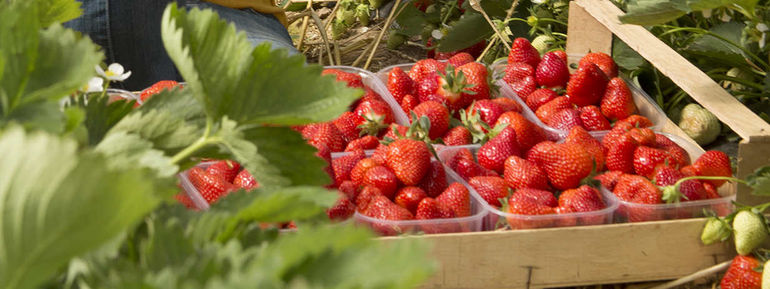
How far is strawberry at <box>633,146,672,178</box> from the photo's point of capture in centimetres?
165

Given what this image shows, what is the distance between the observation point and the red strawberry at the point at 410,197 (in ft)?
5.03

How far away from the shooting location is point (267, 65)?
359mm

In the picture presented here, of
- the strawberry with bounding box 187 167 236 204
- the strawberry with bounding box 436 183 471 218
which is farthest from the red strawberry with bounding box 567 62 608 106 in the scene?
the strawberry with bounding box 187 167 236 204

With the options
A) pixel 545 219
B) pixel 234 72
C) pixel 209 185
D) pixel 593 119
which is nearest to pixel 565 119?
pixel 593 119

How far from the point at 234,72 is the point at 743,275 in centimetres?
124

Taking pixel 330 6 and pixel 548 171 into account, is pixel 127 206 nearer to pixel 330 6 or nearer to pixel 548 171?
pixel 548 171

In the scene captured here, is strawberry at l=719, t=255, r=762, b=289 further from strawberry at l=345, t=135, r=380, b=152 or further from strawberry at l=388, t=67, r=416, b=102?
strawberry at l=388, t=67, r=416, b=102

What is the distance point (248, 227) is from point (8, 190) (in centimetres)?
11

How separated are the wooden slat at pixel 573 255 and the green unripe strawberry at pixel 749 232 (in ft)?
0.18

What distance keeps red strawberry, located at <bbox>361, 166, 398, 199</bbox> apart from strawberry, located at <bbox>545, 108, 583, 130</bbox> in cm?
47

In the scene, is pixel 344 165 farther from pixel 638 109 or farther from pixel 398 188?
pixel 638 109

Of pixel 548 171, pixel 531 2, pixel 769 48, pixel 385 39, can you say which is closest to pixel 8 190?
pixel 548 171

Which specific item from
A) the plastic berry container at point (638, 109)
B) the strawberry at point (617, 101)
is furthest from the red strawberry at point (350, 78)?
the strawberry at point (617, 101)

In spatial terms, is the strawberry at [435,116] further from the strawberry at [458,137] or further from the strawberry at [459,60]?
the strawberry at [459,60]
